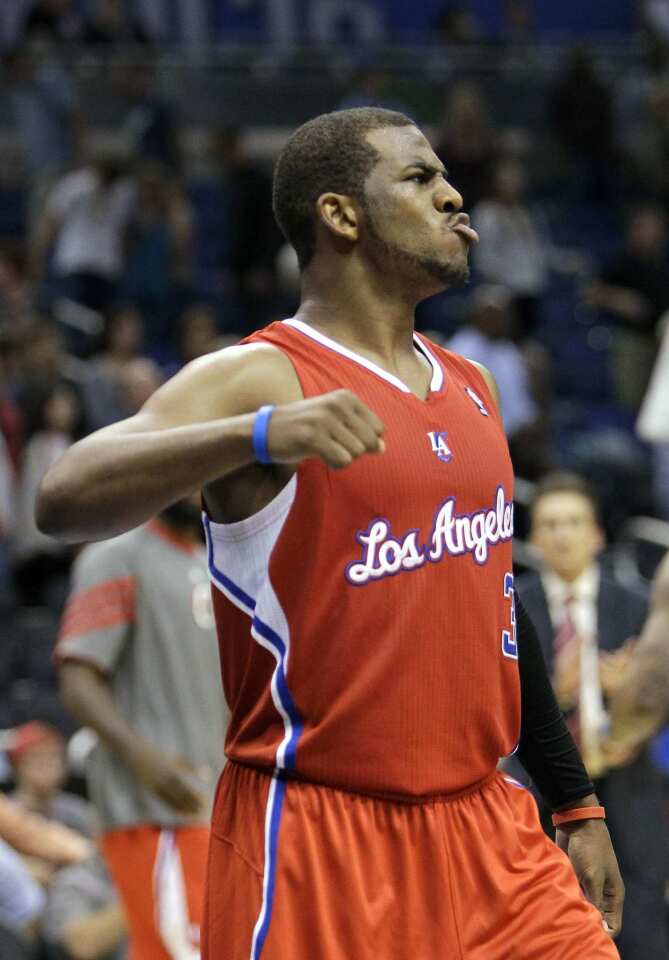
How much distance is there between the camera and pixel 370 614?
3.27m

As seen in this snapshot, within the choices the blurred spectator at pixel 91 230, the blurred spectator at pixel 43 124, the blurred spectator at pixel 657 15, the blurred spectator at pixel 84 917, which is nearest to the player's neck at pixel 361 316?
the blurred spectator at pixel 84 917

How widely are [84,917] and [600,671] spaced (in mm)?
2230

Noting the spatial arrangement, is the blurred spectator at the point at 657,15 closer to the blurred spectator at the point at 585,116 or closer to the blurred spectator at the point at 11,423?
the blurred spectator at the point at 585,116

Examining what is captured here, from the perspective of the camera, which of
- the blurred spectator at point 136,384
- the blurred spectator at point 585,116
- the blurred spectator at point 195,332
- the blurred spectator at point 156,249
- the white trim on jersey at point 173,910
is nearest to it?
the white trim on jersey at point 173,910

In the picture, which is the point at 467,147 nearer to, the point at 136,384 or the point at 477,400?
the point at 136,384

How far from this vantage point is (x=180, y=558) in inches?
237

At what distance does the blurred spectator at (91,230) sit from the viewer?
13.5m

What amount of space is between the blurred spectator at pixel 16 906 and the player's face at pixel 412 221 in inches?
151

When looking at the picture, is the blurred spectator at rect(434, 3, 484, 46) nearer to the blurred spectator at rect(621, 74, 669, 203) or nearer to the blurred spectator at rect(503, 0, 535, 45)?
the blurred spectator at rect(503, 0, 535, 45)

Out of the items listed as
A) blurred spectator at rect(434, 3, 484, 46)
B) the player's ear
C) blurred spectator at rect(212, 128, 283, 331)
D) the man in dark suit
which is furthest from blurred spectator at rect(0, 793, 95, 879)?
blurred spectator at rect(434, 3, 484, 46)

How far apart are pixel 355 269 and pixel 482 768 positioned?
97 centimetres

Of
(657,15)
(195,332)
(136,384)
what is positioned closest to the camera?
(136,384)

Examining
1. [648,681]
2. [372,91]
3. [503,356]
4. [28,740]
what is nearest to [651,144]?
[372,91]

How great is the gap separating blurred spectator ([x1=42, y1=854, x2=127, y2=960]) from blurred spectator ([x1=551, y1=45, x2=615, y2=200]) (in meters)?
10.2
